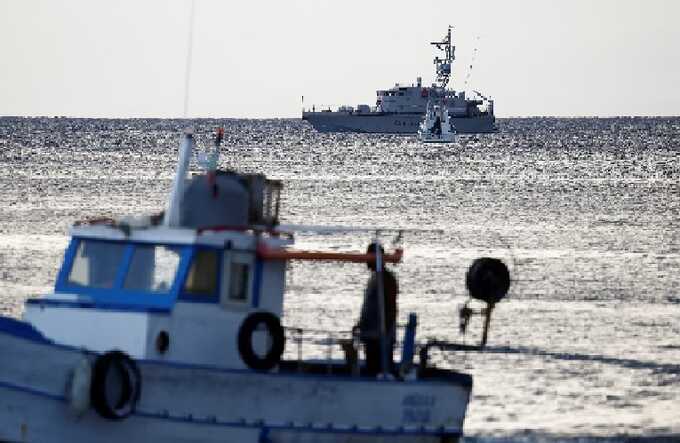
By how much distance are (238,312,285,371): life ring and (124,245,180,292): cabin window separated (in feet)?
4.05

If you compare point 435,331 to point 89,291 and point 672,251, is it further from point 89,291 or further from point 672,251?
point 672,251

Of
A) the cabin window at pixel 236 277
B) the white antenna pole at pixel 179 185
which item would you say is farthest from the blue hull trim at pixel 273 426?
the white antenna pole at pixel 179 185

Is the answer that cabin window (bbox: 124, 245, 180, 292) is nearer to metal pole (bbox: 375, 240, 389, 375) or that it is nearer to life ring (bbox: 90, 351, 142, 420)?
life ring (bbox: 90, 351, 142, 420)

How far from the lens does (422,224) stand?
8881 centimetres

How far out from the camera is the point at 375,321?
1091 inches

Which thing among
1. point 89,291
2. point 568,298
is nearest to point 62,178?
point 568,298

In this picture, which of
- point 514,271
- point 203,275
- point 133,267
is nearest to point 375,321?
point 203,275

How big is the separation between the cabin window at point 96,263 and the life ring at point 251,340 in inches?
78.0

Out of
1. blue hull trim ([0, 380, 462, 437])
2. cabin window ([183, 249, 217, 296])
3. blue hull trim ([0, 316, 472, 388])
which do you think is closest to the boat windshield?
cabin window ([183, 249, 217, 296])

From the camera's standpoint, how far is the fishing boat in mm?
25031

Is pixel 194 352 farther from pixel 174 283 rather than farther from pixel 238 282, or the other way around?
pixel 238 282

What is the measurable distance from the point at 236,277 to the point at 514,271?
113ft

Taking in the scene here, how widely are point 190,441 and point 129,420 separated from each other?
2.90ft

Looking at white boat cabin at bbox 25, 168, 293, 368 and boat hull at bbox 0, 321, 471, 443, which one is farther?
white boat cabin at bbox 25, 168, 293, 368
